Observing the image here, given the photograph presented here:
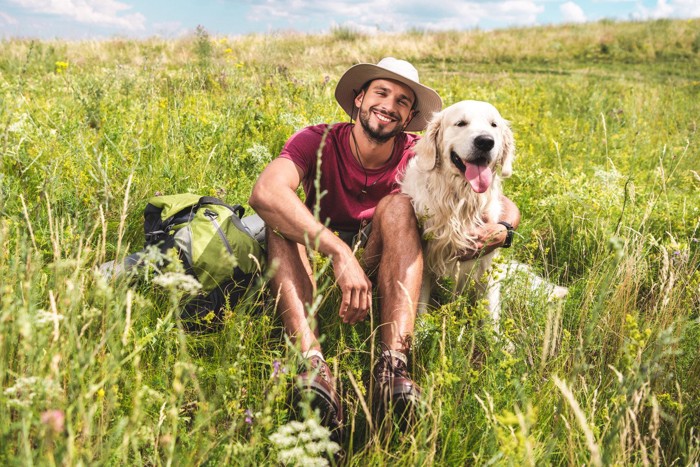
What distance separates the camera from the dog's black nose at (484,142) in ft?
8.65

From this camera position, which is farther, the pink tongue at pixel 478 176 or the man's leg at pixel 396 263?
the pink tongue at pixel 478 176

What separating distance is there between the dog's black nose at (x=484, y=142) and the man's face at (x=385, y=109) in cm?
57

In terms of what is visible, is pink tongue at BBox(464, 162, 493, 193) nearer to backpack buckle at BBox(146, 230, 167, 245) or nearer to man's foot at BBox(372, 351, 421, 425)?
man's foot at BBox(372, 351, 421, 425)

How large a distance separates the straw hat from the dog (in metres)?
0.29

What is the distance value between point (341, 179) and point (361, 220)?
287 mm

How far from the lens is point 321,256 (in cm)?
239

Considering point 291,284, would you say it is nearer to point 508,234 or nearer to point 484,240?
point 484,240

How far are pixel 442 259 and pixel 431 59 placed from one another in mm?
14623

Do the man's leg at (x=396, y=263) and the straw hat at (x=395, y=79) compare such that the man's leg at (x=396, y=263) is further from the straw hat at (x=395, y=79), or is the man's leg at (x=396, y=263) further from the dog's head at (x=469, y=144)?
the straw hat at (x=395, y=79)

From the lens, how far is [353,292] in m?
2.17

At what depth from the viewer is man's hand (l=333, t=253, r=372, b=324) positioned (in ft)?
7.12

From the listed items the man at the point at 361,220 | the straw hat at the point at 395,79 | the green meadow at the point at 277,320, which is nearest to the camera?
the green meadow at the point at 277,320

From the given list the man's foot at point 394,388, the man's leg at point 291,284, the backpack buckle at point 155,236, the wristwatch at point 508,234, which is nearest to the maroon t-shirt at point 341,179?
the man's leg at point 291,284

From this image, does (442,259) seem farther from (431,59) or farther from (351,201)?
(431,59)
